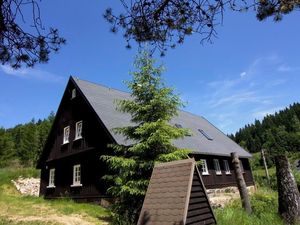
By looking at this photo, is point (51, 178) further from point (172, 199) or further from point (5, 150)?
point (5, 150)

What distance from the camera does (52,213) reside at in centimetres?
1374

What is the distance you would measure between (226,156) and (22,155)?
62707 millimetres

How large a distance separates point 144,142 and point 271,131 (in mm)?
85842

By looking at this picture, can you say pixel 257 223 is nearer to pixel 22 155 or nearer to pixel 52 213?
pixel 52 213

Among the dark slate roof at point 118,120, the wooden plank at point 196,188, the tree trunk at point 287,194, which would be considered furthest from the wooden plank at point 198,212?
the dark slate roof at point 118,120

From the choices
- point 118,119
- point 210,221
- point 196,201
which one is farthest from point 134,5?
point 118,119

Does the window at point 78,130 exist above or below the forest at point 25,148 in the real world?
below

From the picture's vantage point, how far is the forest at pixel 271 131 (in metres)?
78.7

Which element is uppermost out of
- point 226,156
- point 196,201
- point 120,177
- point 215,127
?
point 215,127

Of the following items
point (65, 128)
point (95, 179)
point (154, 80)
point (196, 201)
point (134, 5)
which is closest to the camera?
point (134, 5)

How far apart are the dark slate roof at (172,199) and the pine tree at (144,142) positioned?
3971mm

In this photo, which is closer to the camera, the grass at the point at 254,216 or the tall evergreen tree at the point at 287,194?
the grass at the point at 254,216

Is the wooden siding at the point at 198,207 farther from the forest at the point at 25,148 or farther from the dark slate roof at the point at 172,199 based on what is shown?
the forest at the point at 25,148

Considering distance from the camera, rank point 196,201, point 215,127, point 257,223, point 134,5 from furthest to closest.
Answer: point 215,127, point 257,223, point 196,201, point 134,5
